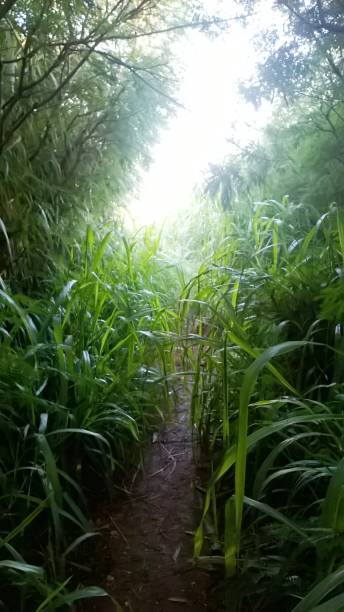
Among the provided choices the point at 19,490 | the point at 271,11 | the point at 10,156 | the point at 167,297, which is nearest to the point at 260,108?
the point at 271,11

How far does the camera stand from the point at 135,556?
121 cm

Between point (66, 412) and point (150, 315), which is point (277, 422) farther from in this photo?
point (150, 315)

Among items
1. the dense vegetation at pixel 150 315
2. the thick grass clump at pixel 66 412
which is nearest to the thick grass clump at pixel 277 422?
the dense vegetation at pixel 150 315

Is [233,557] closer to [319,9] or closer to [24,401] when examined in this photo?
[24,401]

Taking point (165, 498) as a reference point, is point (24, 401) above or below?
above

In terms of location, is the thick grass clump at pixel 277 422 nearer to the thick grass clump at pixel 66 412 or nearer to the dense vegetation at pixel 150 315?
the dense vegetation at pixel 150 315

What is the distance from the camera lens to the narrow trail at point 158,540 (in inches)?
43.2

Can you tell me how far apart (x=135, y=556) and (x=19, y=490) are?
0.35 meters

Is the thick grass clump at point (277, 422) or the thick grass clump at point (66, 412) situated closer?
the thick grass clump at point (277, 422)

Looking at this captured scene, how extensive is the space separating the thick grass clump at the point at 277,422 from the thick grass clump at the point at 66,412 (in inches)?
9.0

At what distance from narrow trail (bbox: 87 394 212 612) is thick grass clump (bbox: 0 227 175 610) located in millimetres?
84

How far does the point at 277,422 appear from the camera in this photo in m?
1.01

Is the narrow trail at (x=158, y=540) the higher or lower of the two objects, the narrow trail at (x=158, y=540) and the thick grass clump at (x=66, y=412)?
the lower

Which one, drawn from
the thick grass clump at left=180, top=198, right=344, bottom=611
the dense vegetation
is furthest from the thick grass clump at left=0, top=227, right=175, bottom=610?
the thick grass clump at left=180, top=198, right=344, bottom=611
